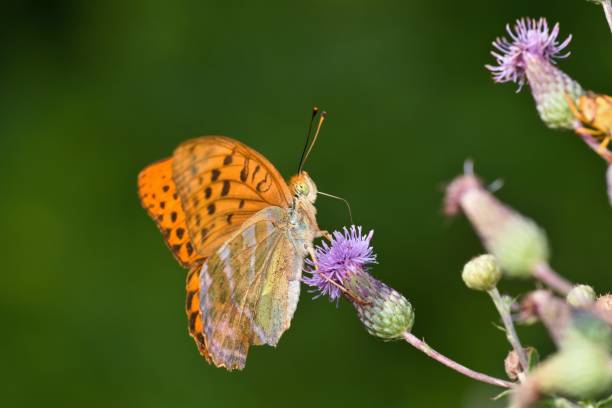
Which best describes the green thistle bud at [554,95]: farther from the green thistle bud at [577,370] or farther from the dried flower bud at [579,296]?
the green thistle bud at [577,370]

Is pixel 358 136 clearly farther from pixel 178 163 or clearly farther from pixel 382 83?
pixel 178 163

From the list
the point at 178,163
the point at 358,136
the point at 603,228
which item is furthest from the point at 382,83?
the point at 178,163

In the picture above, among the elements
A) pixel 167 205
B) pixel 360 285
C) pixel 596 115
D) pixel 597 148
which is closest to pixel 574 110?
pixel 596 115

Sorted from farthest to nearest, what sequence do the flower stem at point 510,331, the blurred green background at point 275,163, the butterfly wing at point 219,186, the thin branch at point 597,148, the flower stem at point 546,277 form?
the blurred green background at point 275,163, the butterfly wing at point 219,186, the flower stem at point 510,331, the thin branch at point 597,148, the flower stem at point 546,277

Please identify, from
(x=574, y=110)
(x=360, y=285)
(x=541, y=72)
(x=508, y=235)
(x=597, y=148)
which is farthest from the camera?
(x=360, y=285)

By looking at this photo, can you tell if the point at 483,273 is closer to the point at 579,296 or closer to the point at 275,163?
the point at 579,296

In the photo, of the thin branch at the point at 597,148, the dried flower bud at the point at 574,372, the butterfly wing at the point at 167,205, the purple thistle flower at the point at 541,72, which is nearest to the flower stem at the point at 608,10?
the purple thistle flower at the point at 541,72

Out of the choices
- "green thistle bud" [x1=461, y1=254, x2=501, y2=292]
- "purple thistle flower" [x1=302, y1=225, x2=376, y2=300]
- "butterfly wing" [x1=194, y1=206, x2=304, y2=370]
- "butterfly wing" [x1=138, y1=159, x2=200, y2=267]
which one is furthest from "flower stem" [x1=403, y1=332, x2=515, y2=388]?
"butterfly wing" [x1=138, y1=159, x2=200, y2=267]
